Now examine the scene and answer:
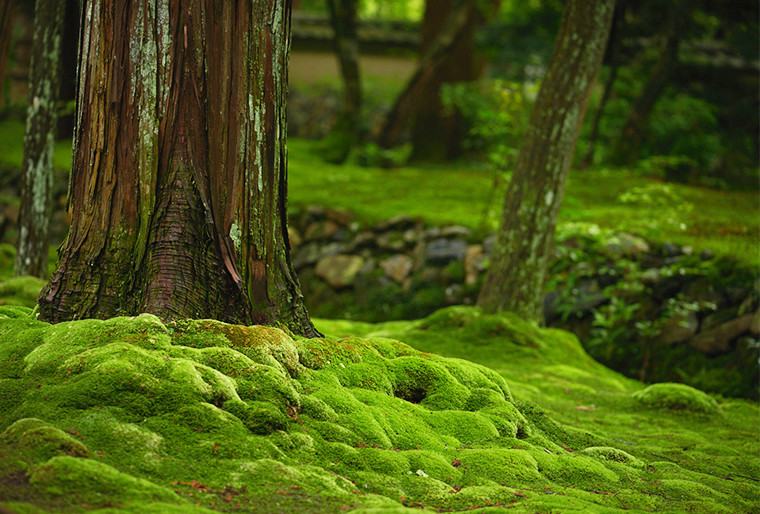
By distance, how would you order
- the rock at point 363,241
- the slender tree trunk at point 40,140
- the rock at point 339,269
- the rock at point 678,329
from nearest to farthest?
the slender tree trunk at point 40,140
the rock at point 678,329
the rock at point 339,269
the rock at point 363,241

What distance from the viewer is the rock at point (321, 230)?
10297 mm

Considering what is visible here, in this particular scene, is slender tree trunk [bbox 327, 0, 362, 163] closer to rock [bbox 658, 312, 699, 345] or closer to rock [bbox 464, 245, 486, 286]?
rock [bbox 464, 245, 486, 286]

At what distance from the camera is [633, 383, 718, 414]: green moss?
A: 5.69 m

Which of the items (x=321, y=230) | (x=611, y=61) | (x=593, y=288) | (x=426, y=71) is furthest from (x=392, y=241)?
(x=611, y=61)

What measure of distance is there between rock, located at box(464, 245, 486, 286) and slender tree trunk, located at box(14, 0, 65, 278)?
5259 millimetres

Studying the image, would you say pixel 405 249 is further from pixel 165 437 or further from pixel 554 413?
pixel 165 437

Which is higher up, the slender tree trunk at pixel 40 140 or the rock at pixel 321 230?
the slender tree trunk at pixel 40 140

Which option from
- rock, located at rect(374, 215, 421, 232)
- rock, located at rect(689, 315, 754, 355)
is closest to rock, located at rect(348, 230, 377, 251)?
rock, located at rect(374, 215, 421, 232)

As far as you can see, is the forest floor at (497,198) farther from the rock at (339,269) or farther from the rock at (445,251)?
the rock at (339,269)

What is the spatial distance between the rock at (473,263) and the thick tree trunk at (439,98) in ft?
21.3

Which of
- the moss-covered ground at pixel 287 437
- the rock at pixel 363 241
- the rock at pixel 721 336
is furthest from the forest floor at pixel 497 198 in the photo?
the moss-covered ground at pixel 287 437

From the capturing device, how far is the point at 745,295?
7289 millimetres

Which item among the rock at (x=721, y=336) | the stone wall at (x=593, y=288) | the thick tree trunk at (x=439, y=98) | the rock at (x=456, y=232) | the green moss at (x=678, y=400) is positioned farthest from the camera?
the thick tree trunk at (x=439, y=98)

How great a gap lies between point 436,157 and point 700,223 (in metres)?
7.15
